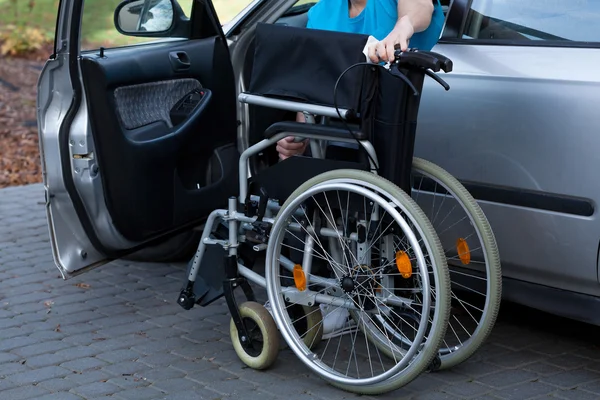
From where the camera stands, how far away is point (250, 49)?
484 cm

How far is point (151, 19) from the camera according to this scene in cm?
438

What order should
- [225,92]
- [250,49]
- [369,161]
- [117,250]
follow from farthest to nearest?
[250,49] → [225,92] → [117,250] → [369,161]

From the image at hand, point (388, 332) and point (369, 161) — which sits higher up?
point (369, 161)

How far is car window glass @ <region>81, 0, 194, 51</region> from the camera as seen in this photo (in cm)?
397

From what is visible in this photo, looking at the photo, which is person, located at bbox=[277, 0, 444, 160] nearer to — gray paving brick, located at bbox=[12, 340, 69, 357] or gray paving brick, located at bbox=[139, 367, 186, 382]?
gray paving brick, located at bbox=[139, 367, 186, 382]

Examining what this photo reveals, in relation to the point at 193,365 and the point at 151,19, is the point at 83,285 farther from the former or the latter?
the point at 151,19

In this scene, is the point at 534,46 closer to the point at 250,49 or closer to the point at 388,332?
the point at 388,332

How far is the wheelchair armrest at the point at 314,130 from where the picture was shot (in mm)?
3325

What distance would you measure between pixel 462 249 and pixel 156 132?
57.5 inches

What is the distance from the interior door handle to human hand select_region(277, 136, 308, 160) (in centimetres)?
78

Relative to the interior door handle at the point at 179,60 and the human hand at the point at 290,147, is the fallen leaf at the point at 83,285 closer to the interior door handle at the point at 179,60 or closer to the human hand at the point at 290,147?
the interior door handle at the point at 179,60

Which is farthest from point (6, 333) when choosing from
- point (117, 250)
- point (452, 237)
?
point (452, 237)

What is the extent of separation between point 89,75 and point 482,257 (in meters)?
1.75

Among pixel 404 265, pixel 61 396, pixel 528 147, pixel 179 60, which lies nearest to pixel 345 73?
pixel 404 265
